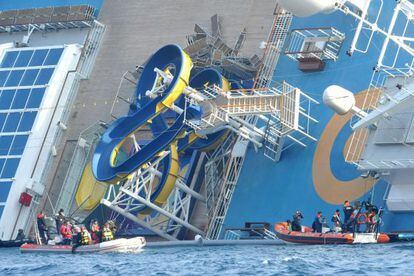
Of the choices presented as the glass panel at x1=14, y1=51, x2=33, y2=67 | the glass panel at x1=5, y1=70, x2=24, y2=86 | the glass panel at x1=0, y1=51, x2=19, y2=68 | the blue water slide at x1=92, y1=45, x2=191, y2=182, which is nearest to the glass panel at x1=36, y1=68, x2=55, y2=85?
the glass panel at x1=5, y1=70, x2=24, y2=86

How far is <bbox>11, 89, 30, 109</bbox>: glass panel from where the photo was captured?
200ft

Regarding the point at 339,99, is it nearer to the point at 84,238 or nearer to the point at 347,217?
the point at 347,217

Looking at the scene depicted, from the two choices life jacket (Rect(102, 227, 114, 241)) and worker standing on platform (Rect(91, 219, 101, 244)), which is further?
worker standing on platform (Rect(91, 219, 101, 244))

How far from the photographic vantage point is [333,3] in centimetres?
4803

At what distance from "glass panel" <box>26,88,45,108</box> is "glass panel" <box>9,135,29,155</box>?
4.85 feet

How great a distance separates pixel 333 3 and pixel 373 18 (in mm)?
3902

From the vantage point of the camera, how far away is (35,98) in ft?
199

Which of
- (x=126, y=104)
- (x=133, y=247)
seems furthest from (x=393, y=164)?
(x=126, y=104)

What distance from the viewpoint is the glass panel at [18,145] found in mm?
59750

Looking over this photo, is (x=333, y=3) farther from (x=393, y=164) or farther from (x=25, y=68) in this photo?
(x=25, y=68)

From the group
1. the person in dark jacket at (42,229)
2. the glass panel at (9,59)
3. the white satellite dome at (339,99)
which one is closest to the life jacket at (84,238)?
the person in dark jacket at (42,229)

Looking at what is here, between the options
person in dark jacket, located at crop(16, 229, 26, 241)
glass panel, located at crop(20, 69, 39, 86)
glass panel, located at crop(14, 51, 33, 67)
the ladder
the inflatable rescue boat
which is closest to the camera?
the inflatable rescue boat

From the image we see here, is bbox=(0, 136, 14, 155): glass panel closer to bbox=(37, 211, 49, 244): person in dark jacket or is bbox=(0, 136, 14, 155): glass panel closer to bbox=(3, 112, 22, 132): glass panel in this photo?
bbox=(3, 112, 22, 132): glass panel

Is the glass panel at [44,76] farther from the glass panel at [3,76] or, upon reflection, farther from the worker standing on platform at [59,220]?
the worker standing on platform at [59,220]
